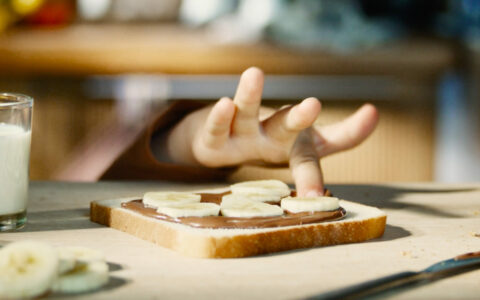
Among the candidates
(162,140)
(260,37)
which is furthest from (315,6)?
(162,140)

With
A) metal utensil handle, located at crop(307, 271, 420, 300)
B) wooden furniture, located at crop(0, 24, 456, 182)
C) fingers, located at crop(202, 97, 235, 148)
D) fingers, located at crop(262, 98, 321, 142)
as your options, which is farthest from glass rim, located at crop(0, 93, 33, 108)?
wooden furniture, located at crop(0, 24, 456, 182)

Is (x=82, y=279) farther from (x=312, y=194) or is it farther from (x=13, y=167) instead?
(x=312, y=194)

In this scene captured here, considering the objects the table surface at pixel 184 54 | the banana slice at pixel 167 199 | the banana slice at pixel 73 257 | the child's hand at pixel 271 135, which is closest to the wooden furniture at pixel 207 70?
the table surface at pixel 184 54

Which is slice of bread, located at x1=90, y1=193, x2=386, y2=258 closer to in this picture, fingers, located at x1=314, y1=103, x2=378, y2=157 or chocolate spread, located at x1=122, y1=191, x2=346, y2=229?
chocolate spread, located at x1=122, y1=191, x2=346, y2=229

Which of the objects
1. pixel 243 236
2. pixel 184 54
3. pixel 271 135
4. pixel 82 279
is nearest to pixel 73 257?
pixel 82 279

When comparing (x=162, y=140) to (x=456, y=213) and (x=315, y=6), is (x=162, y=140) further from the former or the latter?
(x=315, y=6)

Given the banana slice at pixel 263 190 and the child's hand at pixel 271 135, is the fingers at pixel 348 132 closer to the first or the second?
the child's hand at pixel 271 135
